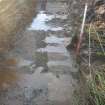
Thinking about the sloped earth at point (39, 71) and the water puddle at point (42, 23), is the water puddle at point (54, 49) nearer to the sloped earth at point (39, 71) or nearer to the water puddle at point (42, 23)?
the sloped earth at point (39, 71)

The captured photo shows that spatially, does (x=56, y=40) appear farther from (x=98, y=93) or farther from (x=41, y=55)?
(x=98, y=93)

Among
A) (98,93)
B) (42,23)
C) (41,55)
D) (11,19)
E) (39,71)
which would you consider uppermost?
(98,93)

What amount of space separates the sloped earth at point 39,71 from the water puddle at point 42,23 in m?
0.04

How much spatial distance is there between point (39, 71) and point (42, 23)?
4922mm

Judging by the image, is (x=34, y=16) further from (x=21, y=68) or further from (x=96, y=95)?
(x=96, y=95)

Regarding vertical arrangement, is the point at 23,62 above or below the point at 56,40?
below

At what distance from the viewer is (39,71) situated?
7.59m

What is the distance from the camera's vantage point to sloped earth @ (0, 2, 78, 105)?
620cm

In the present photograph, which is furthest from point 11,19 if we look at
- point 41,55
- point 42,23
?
point 41,55

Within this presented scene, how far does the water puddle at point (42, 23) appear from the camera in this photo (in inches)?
452

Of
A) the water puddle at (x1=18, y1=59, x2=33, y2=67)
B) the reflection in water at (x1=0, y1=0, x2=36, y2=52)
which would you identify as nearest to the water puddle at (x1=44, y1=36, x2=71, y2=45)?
the reflection in water at (x1=0, y1=0, x2=36, y2=52)

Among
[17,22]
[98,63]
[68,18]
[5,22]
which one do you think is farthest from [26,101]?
[68,18]

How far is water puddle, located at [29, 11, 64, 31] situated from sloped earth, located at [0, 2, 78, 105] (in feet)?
0.14

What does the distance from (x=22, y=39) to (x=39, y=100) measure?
4.17 metres
